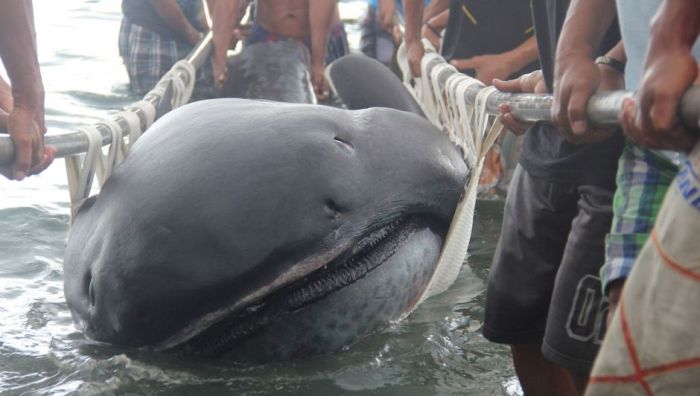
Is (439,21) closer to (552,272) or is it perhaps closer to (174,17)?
(174,17)

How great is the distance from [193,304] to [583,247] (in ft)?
3.23

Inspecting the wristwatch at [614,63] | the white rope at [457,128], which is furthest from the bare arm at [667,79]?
the white rope at [457,128]

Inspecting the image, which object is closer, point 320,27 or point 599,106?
point 599,106

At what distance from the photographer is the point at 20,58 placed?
3.23 metres

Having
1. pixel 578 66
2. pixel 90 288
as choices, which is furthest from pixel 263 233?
pixel 578 66

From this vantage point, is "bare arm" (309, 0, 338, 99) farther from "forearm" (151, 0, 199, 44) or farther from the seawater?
"forearm" (151, 0, 199, 44)

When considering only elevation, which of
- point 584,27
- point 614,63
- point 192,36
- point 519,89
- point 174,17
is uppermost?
point 584,27

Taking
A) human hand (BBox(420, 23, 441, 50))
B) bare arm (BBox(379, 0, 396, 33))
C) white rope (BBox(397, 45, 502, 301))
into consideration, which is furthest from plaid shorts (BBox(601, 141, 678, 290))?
bare arm (BBox(379, 0, 396, 33))

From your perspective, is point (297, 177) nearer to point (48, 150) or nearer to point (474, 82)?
point (48, 150)

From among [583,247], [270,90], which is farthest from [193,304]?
[270,90]

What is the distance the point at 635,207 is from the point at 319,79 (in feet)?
12.6

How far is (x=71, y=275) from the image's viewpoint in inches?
119

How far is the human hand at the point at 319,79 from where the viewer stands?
569 cm

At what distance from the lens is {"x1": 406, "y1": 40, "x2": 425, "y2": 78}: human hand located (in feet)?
18.6
